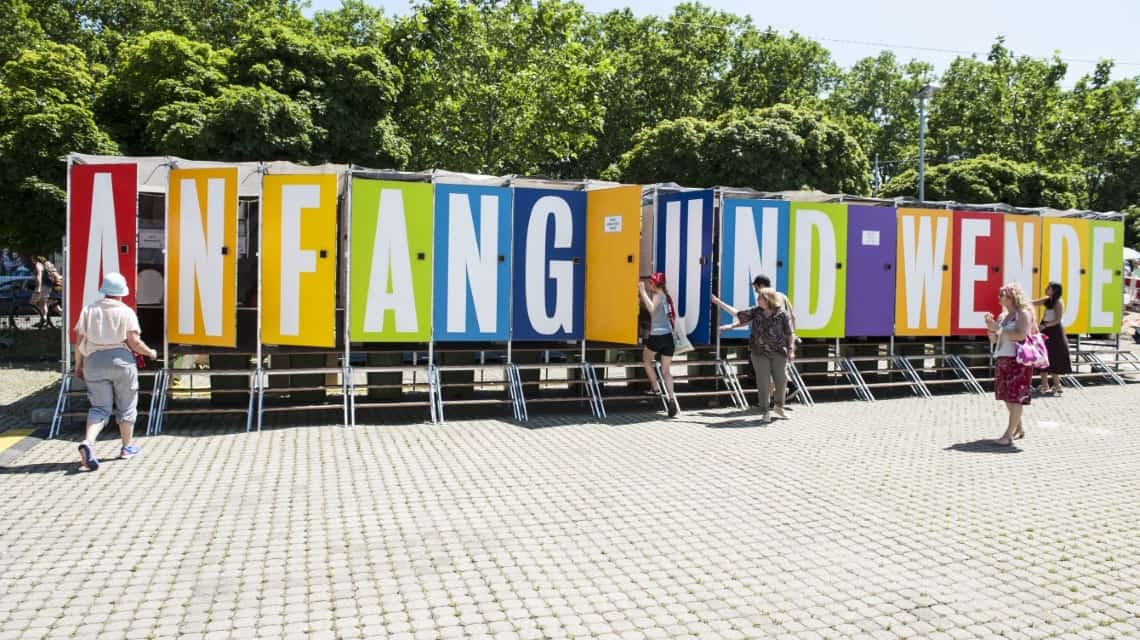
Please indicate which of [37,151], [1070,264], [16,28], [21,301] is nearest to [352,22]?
[16,28]

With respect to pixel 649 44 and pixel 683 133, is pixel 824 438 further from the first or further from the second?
pixel 649 44

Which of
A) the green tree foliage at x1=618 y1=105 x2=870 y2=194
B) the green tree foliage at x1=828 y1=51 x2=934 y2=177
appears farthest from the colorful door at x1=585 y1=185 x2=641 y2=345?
the green tree foliage at x1=828 y1=51 x2=934 y2=177

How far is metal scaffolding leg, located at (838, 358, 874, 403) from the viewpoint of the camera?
12938mm

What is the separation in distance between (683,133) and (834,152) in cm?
554

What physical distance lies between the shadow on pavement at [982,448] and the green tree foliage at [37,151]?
15.4 meters

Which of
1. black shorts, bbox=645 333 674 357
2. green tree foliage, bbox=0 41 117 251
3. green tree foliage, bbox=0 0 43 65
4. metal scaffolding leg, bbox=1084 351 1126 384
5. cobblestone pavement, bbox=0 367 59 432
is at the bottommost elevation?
cobblestone pavement, bbox=0 367 59 432

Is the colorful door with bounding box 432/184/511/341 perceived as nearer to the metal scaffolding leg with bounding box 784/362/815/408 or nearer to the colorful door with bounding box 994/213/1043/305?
the metal scaffolding leg with bounding box 784/362/815/408

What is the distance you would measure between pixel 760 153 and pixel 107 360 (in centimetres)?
2626

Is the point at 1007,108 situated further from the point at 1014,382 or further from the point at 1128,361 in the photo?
the point at 1014,382

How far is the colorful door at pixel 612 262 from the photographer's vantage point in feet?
35.5

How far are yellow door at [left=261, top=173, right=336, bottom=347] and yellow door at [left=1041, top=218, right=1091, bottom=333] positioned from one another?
1140 centimetres

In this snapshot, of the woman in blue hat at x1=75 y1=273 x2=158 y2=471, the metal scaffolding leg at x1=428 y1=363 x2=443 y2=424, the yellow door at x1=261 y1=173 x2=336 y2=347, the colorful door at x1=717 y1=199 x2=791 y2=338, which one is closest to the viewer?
the woman in blue hat at x1=75 y1=273 x2=158 y2=471

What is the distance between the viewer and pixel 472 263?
10.9 m

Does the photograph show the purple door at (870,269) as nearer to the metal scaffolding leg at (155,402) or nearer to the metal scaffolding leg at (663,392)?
the metal scaffolding leg at (663,392)
